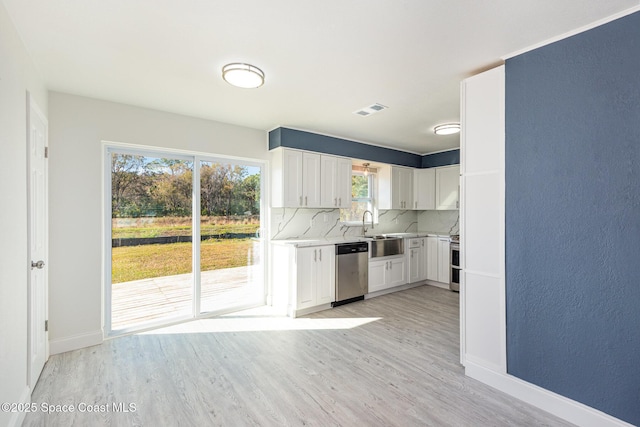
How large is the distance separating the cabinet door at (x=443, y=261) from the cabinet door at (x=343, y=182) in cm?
202

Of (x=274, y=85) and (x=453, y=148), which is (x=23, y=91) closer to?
(x=274, y=85)

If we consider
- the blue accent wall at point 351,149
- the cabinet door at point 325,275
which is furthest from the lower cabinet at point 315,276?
the blue accent wall at point 351,149

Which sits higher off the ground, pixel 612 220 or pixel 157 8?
pixel 157 8

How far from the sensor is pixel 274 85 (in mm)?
2861

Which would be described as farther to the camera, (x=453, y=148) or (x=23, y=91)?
(x=453, y=148)

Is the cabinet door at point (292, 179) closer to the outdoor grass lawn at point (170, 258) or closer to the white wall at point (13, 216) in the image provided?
the outdoor grass lawn at point (170, 258)

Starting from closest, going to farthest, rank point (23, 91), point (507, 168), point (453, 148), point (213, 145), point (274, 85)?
point (23, 91) < point (507, 168) < point (274, 85) < point (213, 145) < point (453, 148)

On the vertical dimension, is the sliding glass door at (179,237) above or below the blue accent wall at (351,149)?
below

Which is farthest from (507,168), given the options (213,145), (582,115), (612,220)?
(213,145)

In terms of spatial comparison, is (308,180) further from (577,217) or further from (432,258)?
(577,217)

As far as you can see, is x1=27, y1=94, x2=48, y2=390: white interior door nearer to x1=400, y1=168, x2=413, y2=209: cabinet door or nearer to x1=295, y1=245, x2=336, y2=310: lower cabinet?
x1=295, y1=245, x2=336, y2=310: lower cabinet

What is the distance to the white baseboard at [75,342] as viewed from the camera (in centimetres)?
292

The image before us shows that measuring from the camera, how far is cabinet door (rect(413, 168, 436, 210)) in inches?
232

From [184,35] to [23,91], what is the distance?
3.99ft
